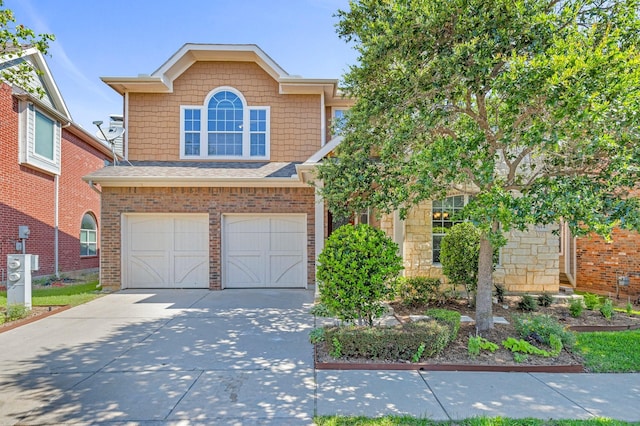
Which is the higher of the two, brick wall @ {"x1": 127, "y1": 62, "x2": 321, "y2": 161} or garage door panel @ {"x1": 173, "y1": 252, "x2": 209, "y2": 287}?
brick wall @ {"x1": 127, "y1": 62, "x2": 321, "y2": 161}

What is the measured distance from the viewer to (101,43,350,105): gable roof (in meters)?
10.8

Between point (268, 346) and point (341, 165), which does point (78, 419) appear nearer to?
point (268, 346)

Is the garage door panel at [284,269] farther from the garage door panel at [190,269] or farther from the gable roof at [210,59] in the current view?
the gable roof at [210,59]

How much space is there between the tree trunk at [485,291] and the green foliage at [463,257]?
1606 millimetres

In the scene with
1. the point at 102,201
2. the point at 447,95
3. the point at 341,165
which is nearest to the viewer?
the point at 447,95

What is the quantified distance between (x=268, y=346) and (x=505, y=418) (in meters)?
3.36

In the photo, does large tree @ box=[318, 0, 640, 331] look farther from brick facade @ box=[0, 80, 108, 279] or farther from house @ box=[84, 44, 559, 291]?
brick facade @ box=[0, 80, 108, 279]

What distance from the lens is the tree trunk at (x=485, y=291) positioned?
19.6ft

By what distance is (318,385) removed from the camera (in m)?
4.19

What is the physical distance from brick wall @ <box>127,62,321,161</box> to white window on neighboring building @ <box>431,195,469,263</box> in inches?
172

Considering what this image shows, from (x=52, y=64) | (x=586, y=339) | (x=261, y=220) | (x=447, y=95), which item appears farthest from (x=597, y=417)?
(x=52, y=64)

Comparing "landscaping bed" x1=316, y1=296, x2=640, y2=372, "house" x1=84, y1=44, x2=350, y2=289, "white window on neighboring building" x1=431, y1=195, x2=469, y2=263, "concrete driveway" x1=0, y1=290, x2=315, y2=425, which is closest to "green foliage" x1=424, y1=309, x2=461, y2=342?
"landscaping bed" x1=316, y1=296, x2=640, y2=372

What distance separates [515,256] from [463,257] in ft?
9.08

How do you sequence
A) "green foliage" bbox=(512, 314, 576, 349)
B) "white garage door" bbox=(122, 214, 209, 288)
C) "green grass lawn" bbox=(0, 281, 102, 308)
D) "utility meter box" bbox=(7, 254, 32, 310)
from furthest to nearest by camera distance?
"white garage door" bbox=(122, 214, 209, 288), "green grass lawn" bbox=(0, 281, 102, 308), "utility meter box" bbox=(7, 254, 32, 310), "green foliage" bbox=(512, 314, 576, 349)
